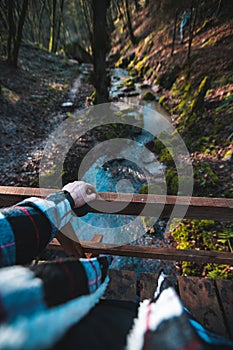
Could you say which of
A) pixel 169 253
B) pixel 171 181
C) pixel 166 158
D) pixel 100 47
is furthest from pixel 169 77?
pixel 169 253

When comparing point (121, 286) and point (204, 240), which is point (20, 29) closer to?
point (204, 240)

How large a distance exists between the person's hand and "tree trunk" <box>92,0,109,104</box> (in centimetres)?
790

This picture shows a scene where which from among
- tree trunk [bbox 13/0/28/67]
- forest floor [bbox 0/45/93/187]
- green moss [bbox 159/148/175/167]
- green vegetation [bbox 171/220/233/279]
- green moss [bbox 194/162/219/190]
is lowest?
green vegetation [bbox 171/220/233/279]

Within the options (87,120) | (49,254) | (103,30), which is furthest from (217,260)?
(103,30)

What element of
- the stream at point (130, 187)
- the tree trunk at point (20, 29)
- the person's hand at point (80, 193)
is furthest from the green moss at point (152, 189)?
the tree trunk at point (20, 29)

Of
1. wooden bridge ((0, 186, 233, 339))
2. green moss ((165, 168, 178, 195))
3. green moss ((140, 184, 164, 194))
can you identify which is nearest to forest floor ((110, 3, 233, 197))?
green moss ((165, 168, 178, 195))

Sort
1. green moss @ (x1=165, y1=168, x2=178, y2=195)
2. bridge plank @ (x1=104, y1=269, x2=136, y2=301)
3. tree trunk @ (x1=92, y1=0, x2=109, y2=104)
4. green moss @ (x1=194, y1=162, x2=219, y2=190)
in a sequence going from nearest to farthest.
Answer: bridge plank @ (x1=104, y1=269, x2=136, y2=301)
green moss @ (x1=194, y1=162, x2=219, y2=190)
green moss @ (x1=165, y1=168, x2=178, y2=195)
tree trunk @ (x1=92, y1=0, x2=109, y2=104)

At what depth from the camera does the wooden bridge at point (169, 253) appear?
4.31 ft

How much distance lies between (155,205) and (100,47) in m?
8.19

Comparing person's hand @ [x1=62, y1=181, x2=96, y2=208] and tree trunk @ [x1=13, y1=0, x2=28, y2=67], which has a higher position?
tree trunk @ [x1=13, y1=0, x2=28, y2=67]

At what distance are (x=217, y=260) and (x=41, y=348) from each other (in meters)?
1.89

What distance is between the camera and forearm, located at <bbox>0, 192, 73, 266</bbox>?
784 mm

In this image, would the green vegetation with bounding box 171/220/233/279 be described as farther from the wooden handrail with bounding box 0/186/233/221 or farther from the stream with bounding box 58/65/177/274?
the wooden handrail with bounding box 0/186/233/221

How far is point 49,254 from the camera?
167 inches
